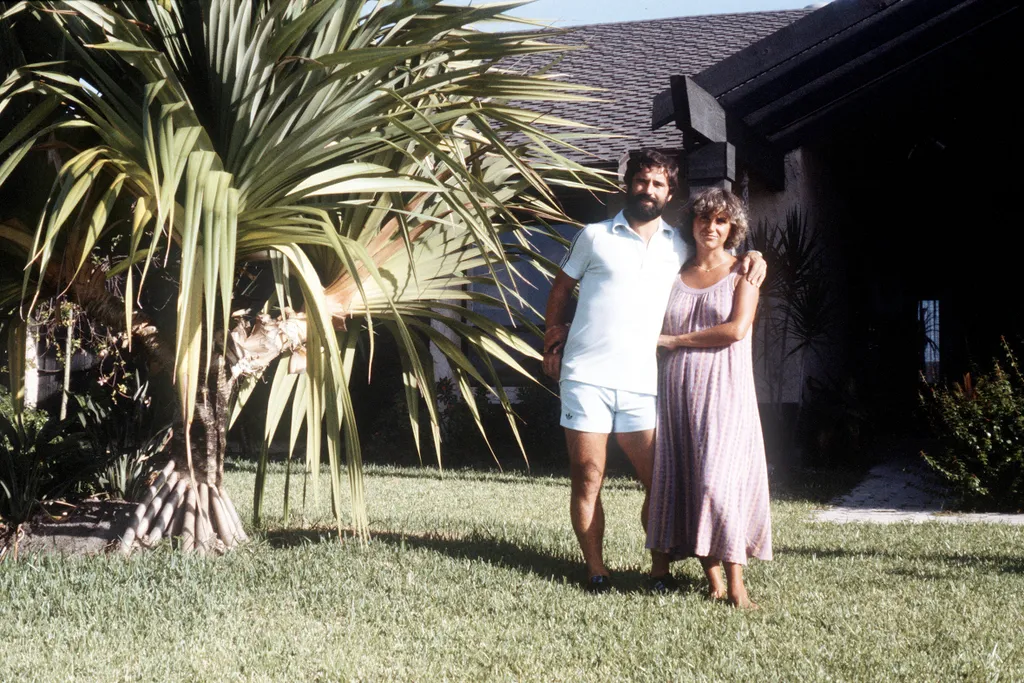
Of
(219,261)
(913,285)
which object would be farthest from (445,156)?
(913,285)

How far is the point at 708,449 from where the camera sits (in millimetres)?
3877

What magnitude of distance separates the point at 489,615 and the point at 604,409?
923mm

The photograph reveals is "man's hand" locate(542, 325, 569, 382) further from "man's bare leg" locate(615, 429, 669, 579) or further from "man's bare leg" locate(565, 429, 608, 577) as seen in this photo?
"man's bare leg" locate(615, 429, 669, 579)

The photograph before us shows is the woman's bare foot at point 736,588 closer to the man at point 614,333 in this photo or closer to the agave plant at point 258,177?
the man at point 614,333

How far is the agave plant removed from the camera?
371cm

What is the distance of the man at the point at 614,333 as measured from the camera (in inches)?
156

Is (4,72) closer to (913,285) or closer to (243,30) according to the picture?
(243,30)

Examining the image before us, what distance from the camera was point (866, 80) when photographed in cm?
846

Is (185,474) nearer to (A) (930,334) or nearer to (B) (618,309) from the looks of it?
(B) (618,309)

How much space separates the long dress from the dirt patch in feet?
8.30

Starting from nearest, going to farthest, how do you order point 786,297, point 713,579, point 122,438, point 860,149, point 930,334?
point 713,579, point 122,438, point 786,297, point 860,149, point 930,334

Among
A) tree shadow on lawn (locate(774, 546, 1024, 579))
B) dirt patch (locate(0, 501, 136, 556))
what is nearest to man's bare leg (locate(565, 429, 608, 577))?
tree shadow on lawn (locate(774, 546, 1024, 579))

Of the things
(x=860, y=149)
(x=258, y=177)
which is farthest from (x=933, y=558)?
(x=860, y=149)

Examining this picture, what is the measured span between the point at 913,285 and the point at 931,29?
21.9 feet
